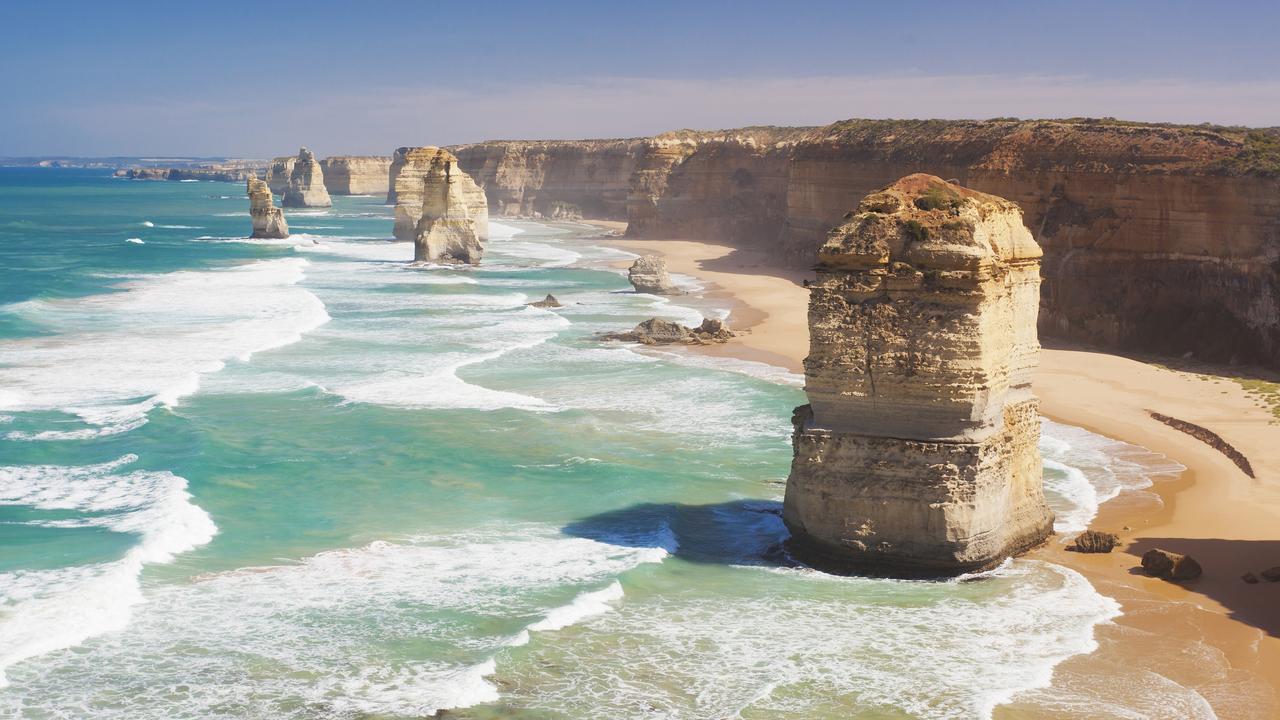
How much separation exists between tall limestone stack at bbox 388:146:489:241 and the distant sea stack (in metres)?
43.1

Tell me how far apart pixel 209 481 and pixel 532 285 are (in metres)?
33.1

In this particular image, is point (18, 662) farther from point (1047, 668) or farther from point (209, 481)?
point (1047, 668)

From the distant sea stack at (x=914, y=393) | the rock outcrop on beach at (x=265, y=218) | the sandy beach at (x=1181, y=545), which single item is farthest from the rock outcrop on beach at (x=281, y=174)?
the distant sea stack at (x=914, y=393)

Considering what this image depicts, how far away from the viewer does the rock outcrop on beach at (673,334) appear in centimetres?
3441

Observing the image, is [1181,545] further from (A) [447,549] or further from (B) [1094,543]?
(A) [447,549]

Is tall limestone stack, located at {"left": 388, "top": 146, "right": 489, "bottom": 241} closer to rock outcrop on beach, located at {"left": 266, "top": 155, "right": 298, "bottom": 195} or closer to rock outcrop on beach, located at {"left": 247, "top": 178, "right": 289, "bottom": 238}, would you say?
rock outcrop on beach, located at {"left": 247, "top": 178, "right": 289, "bottom": 238}

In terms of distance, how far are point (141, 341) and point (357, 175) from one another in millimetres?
142022

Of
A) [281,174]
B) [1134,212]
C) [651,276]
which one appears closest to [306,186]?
[281,174]

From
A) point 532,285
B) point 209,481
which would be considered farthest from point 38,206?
point 209,481

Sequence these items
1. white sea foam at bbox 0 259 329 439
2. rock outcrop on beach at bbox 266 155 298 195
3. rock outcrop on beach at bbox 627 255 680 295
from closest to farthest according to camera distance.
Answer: white sea foam at bbox 0 259 329 439 < rock outcrop on beach at bbox 627 255 680 295 < rock outcrop on beach at bbox 266 155 298 195

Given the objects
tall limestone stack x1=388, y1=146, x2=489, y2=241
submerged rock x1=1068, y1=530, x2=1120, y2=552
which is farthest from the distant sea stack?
tall limestone stack x1=388, y1=146, x2=489, y2=241

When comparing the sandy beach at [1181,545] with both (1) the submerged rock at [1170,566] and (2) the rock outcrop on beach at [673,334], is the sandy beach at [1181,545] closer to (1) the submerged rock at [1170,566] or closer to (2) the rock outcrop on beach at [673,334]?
(1) the submerged rock at [1170,566]

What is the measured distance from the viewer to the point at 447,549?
53.2 feet

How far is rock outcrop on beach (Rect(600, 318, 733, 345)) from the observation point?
34406 millimetres
